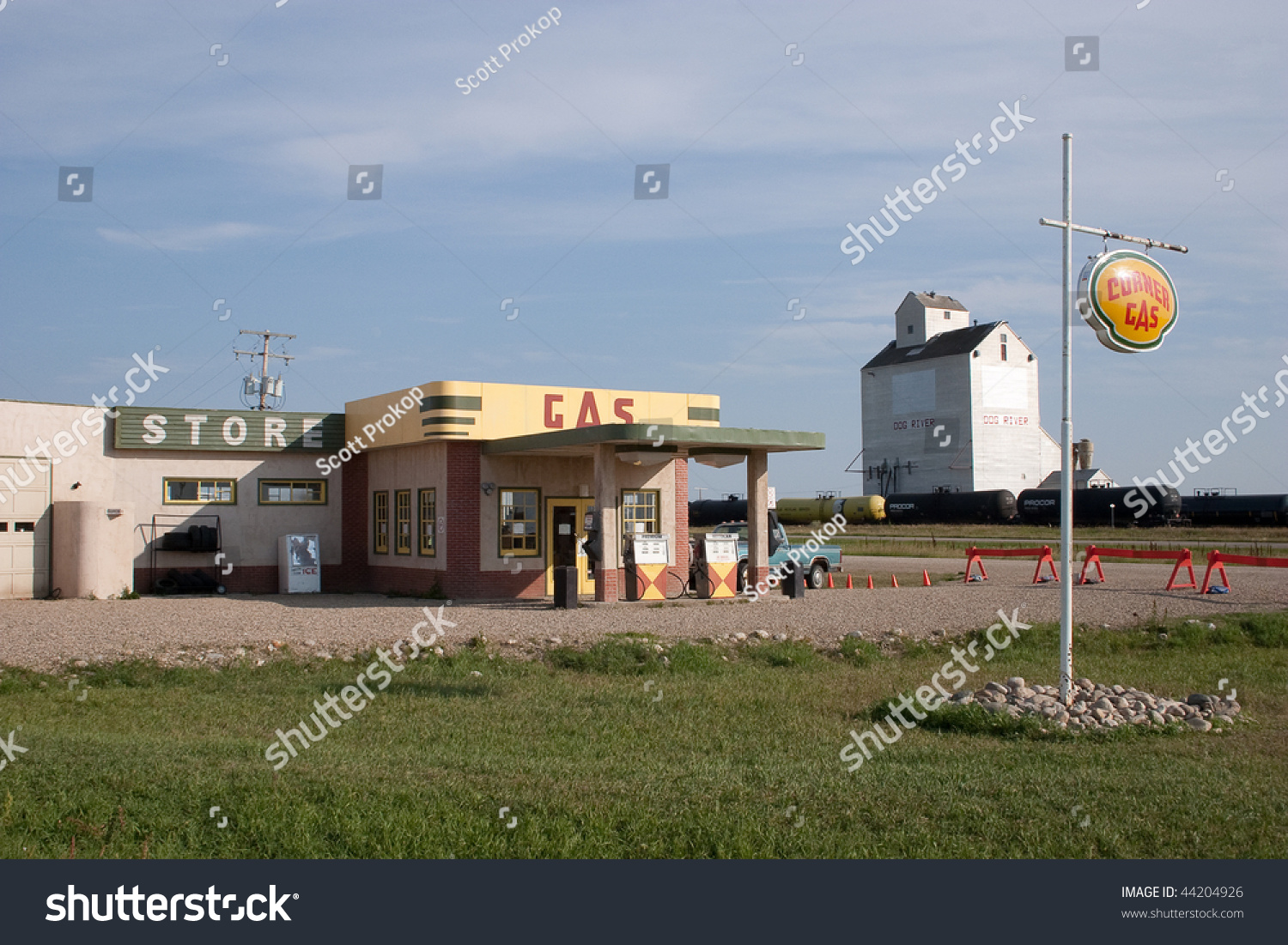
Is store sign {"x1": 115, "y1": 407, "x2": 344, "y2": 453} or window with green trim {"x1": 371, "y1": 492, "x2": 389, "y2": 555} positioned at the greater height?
store sign {"x1": 115, "y1": 407, "x2": 344, "y2": 453}

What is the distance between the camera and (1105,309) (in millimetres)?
10688

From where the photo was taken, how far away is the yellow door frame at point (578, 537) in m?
24.0

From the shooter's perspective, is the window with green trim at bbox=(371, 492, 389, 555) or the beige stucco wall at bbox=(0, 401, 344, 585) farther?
the window with green trim at bbox=(371, 492, 389, 555)

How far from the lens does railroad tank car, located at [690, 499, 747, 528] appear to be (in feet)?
191

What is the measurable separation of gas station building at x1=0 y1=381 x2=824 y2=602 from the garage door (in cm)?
3

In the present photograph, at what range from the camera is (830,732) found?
33.9 ft

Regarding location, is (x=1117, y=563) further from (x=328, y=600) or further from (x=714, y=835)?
(x=714, y=835)

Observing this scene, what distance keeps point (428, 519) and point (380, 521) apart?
2.94 m

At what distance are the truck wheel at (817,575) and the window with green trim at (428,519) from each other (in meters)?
9.44

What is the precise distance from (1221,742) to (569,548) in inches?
626

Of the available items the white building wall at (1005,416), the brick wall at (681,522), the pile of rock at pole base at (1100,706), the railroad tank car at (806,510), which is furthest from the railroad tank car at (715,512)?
the pile of rock at pole base at (1100,706)

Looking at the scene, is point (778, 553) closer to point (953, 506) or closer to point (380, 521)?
point (380, 521)
